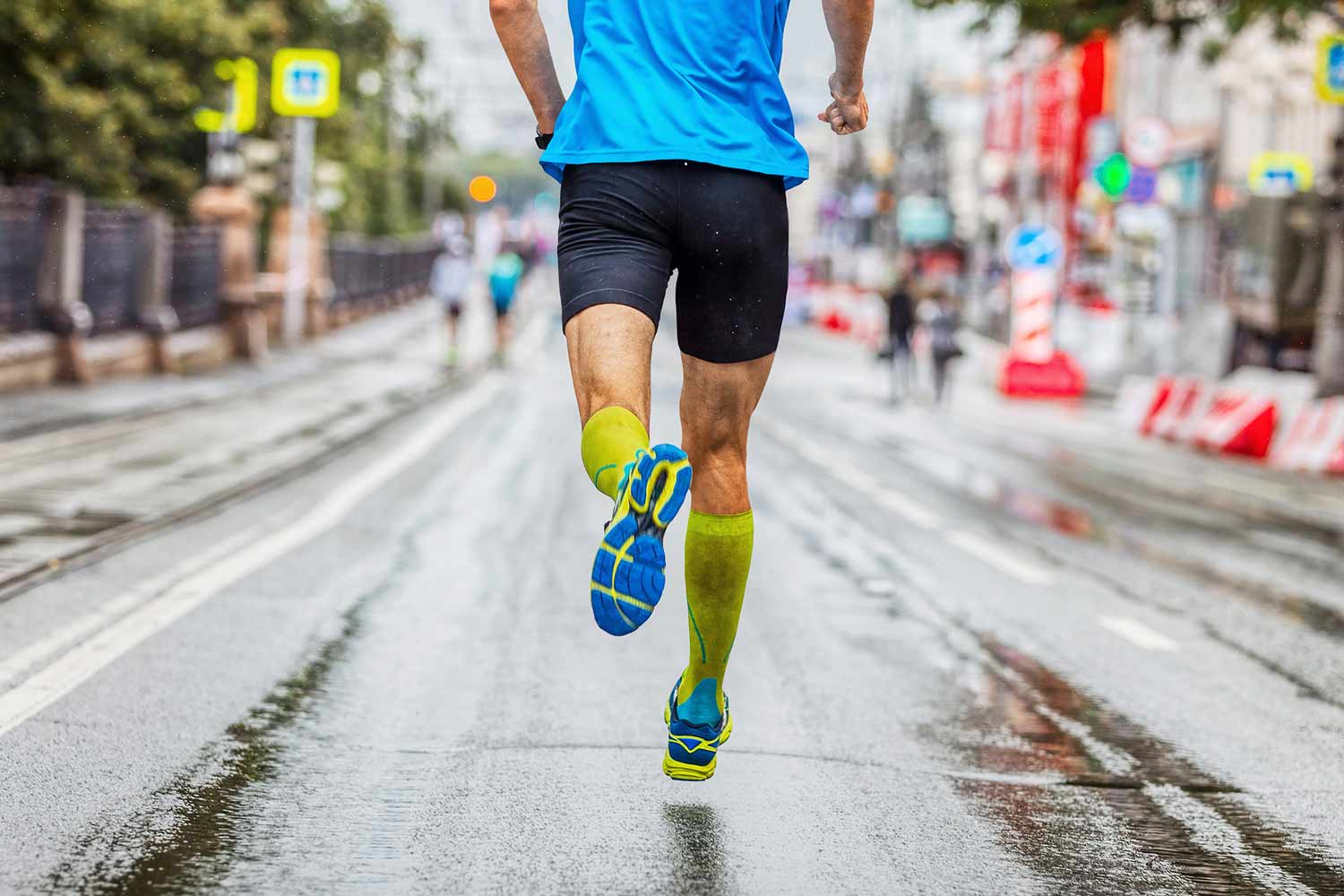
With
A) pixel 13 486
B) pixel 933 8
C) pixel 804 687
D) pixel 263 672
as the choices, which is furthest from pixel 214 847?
pixel 933 8

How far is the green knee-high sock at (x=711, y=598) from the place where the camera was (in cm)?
→ 423

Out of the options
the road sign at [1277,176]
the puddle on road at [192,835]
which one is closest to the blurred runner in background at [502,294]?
the road sign at [1277,176]

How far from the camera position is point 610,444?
3621 millimetres

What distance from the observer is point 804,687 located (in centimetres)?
591

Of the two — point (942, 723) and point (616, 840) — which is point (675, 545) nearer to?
point (942, 723)

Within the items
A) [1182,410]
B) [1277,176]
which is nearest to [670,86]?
[1182,410]

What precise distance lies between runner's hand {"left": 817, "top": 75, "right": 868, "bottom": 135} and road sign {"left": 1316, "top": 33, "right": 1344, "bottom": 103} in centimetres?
1691

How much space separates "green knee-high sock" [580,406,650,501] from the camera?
11.7 feet

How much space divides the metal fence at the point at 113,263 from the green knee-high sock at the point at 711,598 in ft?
58.8

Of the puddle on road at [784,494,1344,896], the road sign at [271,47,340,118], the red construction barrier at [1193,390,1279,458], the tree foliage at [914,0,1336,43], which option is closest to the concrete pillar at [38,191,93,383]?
the tree foliage at [914,0,1336,43]

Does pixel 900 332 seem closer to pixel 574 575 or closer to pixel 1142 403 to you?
pixel 1142 403

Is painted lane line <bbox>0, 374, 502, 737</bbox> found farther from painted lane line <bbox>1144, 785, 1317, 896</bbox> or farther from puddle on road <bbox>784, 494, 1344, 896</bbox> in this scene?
painted lane line <bbox>1144, 785, 1317, 896</bbox>

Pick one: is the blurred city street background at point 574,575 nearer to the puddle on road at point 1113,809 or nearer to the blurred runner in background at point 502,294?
the puddle on road at point 1113,809

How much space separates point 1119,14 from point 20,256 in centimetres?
1017
